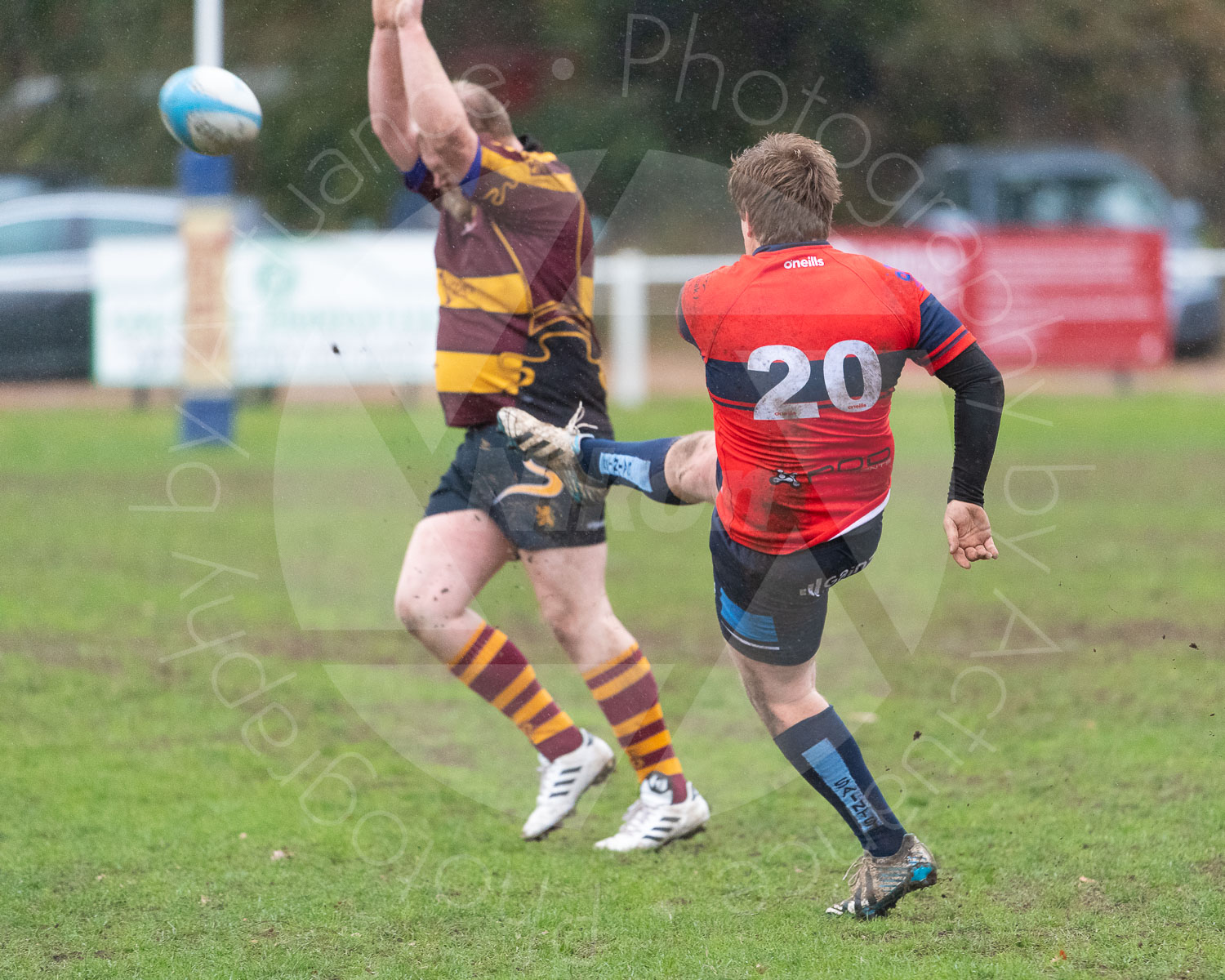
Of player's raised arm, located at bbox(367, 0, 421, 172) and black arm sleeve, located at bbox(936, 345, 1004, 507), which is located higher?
player's raised arm, located at bbox(367, 0, 421, 172)

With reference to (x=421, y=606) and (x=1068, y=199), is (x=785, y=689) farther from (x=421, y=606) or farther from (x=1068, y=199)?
(x=1068, y=199)

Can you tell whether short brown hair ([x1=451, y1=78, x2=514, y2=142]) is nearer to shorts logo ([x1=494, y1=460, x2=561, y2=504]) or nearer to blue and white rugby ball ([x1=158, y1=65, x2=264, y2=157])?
blue and white rugby ball ([x1=158, y1=65, x2=264, y2=157])

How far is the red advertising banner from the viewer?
13.6m

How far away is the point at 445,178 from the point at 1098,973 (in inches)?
102

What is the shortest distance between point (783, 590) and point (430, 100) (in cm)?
159

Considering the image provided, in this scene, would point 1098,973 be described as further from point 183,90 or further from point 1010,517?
point 1010,517

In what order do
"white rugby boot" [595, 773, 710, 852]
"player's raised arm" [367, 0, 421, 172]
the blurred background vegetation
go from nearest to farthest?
"player's raised arm" [367, 0, 421, 172], "white rugby boot" [595, 773, 710, 852], the blurred background vegetation

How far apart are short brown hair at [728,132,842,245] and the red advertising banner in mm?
10480

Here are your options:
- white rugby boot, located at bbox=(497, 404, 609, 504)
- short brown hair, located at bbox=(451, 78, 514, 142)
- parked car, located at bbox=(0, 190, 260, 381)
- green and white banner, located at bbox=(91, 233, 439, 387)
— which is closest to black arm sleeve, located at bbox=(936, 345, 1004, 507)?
white rugby boot, located at bbox=(497, 404, 609, 504)

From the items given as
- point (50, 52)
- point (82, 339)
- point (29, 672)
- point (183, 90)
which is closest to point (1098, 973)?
point (183, 90)

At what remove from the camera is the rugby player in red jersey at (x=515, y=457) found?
3.90 meters

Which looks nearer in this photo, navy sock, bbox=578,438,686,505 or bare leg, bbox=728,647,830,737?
bare leg, bbox=728,647,830,737

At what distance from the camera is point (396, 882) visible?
3682mm

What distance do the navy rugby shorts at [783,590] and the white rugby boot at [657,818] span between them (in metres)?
0.81
